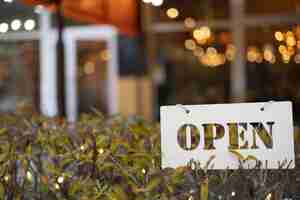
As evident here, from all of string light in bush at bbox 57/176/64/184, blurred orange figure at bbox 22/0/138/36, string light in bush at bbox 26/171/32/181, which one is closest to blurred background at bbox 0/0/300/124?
blurred orange figure at bbox 22/0/138/36

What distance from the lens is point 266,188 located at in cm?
209

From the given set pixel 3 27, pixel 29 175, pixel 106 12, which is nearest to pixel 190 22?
pixel 106 12

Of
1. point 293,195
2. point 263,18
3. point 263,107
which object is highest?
point 263,18

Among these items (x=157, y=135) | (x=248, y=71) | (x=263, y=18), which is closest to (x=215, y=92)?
(x=248, y=71)

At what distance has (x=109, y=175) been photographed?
230 cm

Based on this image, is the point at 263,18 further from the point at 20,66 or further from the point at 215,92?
the point at 20,66

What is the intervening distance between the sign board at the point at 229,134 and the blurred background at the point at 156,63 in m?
7.57

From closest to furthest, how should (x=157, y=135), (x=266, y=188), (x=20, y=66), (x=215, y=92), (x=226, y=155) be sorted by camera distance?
(x=266, y=188) → (x=226, y=155) → (x=157, y=135) → (x=20, y=66) → (x=215, y=92)

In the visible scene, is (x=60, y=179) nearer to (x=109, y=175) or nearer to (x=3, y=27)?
(x=109, y=175)

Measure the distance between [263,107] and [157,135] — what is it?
0.71 m

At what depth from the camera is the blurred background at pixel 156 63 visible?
10.2 meters

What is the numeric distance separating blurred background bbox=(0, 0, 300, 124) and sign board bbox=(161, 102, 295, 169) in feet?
24.9

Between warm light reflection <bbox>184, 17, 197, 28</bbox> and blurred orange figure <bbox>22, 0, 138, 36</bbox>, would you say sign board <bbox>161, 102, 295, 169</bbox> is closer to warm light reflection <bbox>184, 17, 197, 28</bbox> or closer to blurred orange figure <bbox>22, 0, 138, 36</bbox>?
blurred orange figure <bbox>22, 0, 138, 36</bbox>

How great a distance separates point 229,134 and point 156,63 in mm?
8724
